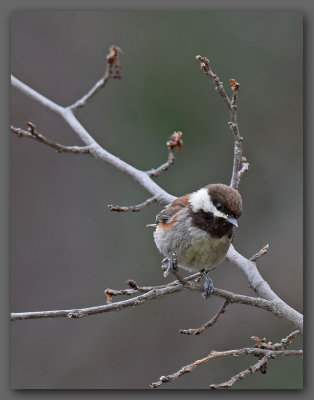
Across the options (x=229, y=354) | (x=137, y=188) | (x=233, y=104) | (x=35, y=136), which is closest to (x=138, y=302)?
(x=229, y=354)

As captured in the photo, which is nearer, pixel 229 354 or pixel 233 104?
pixel 229 354

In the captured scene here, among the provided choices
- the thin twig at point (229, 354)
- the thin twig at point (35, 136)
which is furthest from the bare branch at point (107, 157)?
the thin twig at point (229, 354)

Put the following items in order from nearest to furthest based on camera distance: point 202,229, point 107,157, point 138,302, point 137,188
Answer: point 138,302 → point 202,229 → point 107,157 → point 137,188

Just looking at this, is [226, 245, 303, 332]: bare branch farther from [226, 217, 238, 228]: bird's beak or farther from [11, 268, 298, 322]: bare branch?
[226, 217, 238, 228]: bird's beak

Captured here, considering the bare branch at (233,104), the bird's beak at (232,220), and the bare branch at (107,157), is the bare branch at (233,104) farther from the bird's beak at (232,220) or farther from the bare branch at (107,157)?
the bare branch at (107,157)

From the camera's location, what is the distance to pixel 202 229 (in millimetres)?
2453

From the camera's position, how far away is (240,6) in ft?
8.67

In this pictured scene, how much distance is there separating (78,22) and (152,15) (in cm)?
45

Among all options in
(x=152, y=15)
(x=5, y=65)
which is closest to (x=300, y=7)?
(x=152, y=15)

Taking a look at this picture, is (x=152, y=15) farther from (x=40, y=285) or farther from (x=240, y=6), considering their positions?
(x=40, y=285)

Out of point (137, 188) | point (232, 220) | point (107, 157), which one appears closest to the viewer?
point (232, 220)

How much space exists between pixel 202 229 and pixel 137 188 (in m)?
1.56

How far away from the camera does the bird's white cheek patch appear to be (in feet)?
7.80

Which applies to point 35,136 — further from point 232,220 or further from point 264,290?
point 264,290
